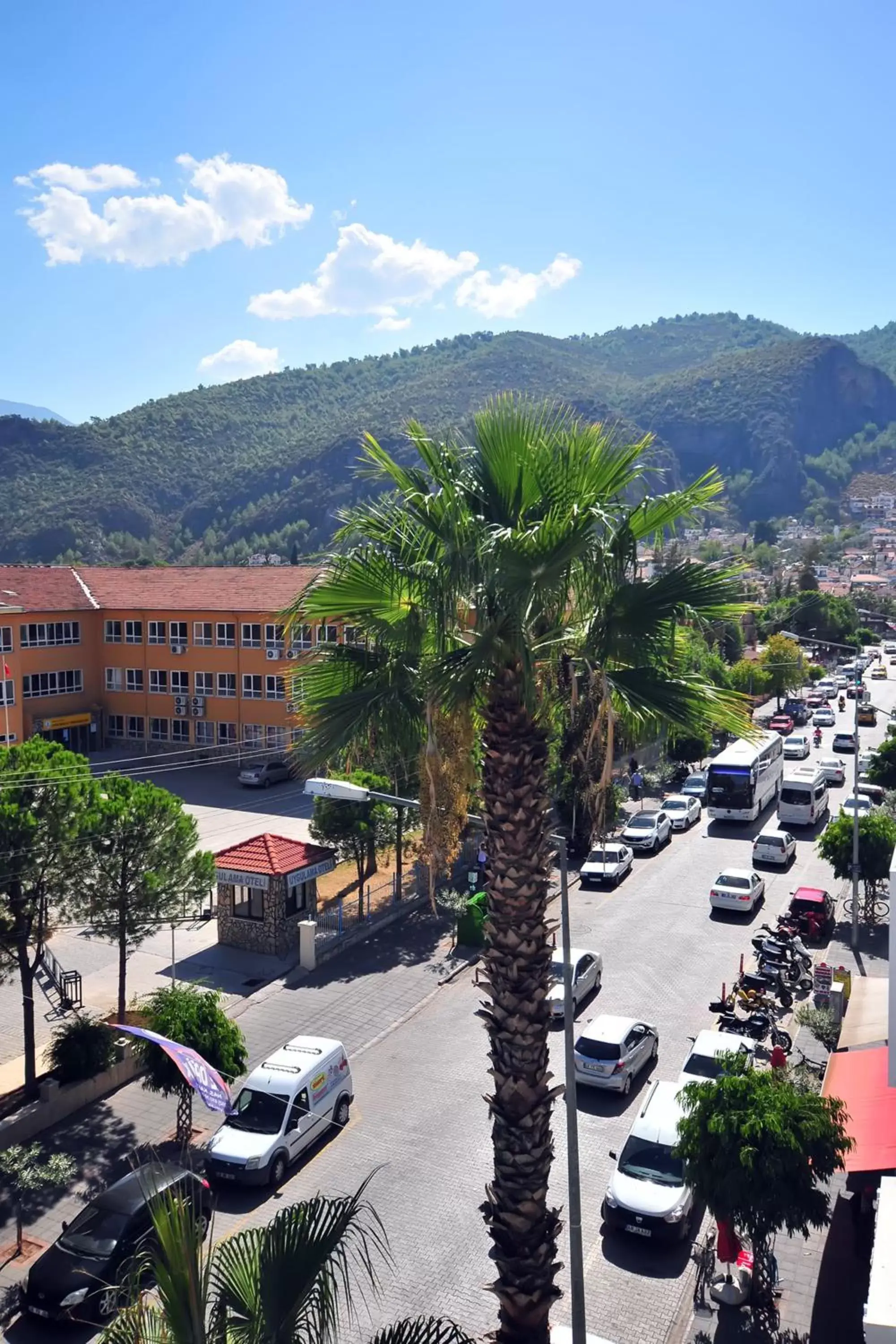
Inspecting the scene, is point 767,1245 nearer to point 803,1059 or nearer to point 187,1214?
point 803,1059

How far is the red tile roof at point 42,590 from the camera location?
46938 mm

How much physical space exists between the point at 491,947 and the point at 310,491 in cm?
18792

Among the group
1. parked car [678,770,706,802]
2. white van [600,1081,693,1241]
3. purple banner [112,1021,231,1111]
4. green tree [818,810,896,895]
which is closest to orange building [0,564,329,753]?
parked car [678,770,706,802]

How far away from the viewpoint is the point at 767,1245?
1146cm

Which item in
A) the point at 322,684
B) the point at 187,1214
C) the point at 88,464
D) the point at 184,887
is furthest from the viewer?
the point at 88,464

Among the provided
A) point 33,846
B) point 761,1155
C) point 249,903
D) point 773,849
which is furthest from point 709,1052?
point 773,849

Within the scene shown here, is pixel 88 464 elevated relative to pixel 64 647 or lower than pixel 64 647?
elevated

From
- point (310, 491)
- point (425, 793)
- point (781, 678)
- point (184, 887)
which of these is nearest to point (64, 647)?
point (184, 887)

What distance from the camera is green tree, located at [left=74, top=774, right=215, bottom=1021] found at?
1806 centimetres

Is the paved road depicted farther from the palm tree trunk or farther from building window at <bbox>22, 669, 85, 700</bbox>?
building window at <bbox>22, 669, 85, 700</bbox>

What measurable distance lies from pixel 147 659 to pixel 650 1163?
41.0m

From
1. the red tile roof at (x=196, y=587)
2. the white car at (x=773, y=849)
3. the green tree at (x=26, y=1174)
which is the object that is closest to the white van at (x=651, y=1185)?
the green tree at (x=26, y=1174)

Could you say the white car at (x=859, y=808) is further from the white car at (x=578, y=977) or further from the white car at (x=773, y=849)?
the white car at (x=578, y=977)

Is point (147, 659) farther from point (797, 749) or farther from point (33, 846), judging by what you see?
point (33, 846)
